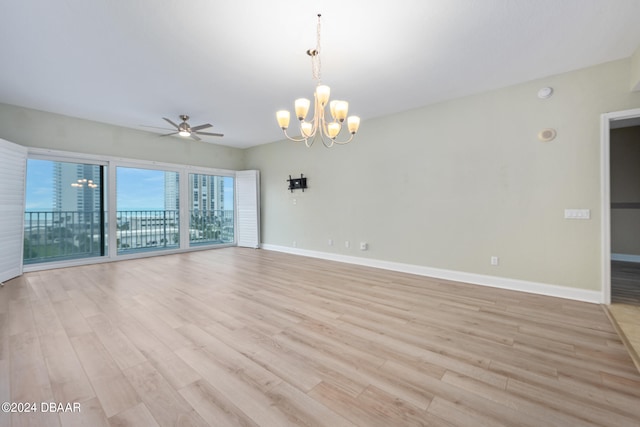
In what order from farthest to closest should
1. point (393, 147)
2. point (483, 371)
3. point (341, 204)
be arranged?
point (341, 204)
point (393, 147)
point (483, 371)

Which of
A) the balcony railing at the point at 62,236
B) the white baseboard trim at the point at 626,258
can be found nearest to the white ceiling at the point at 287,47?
the balcony railing at the point at 62,236

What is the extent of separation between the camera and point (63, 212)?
17.2 feet

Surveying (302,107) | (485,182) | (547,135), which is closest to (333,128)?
(302,107)

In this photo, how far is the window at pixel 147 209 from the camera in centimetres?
575

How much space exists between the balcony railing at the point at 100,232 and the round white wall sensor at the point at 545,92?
23.9ft

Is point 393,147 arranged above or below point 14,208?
above

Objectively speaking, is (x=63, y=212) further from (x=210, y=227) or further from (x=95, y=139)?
(x=210, y=227)

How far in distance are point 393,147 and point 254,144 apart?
4097 millimetres

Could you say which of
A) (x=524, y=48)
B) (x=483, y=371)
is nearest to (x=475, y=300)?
(x=483, y=371)

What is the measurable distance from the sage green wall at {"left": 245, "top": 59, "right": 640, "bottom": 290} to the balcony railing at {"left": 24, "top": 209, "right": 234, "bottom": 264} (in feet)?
12.0

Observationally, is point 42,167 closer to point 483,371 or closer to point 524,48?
point 483,371

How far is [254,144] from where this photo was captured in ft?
23.8

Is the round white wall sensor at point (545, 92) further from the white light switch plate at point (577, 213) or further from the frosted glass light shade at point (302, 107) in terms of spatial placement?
the frosted glass light shade at point (302, 107)

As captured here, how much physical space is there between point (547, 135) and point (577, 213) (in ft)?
3.40
